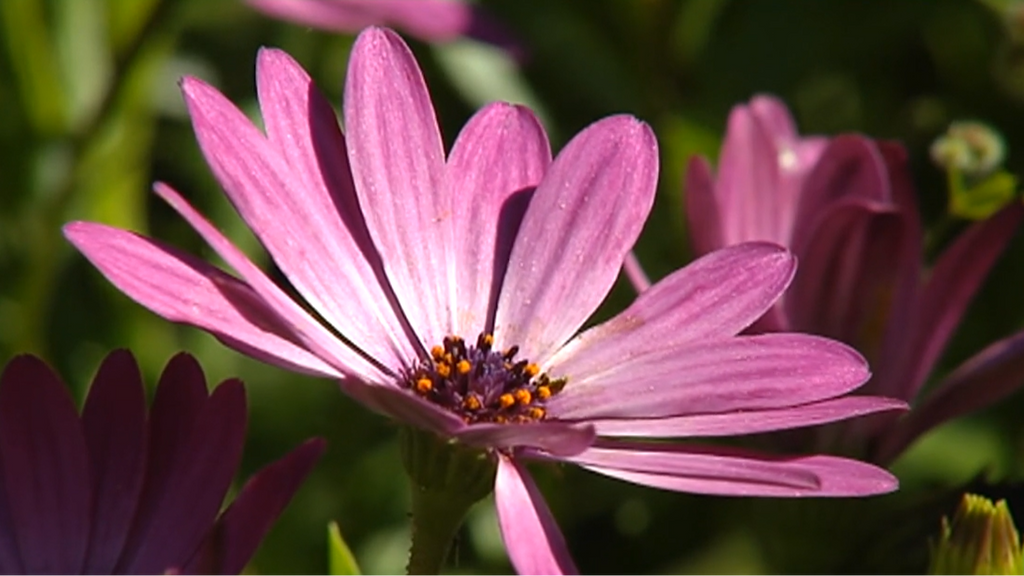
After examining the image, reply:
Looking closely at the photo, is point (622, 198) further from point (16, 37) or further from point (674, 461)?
point (16, 37)

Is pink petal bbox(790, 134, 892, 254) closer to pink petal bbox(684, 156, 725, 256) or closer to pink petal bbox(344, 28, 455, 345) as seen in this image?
pink petal bbox(684, 156, 725, 256)

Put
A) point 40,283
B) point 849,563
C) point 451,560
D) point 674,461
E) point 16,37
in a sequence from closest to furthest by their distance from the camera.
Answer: point 674,461, point 451,560, point 849,563, point 40,283, point 16,37

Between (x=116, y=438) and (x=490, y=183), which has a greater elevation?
(x=490, y=183)

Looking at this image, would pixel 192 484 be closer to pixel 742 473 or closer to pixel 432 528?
pixel 432 528


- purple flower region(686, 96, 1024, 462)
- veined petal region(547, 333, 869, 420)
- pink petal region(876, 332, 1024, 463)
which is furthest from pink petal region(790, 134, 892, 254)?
veined petal region(547, 333, 869, 420)

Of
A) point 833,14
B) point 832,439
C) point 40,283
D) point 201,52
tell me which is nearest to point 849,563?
point 832,439

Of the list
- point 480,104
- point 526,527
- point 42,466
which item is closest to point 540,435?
point 526,527
